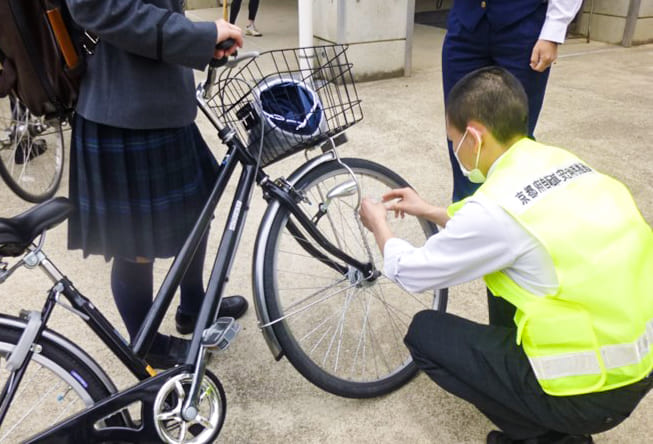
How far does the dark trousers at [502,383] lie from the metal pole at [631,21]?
22.6 ft

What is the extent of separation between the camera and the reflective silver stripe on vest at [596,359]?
4.67 ft

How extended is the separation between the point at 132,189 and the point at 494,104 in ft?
3.55

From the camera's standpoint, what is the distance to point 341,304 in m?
2.58

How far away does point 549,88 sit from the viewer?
5.56 m

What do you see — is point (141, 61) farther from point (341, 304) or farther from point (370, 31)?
point (370, 31)

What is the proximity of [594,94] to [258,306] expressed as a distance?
15.3ft

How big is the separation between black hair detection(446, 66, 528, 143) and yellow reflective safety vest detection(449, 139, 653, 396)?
3.4 inches

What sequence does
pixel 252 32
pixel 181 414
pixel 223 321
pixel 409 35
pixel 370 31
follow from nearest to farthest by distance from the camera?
pixel 181 414 < pixel 223 321 < pixel 370 31 < pixel 409 35 < pixel 252 32

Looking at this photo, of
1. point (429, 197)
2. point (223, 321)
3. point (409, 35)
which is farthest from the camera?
point (409, 35)

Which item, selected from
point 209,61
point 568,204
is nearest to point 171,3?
point 209,61

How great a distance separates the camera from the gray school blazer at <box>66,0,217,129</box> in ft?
4.68

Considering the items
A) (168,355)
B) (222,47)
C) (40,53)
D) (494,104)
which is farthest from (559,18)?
(168,355)

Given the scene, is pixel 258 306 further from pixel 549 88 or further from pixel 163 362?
pixel 549 88

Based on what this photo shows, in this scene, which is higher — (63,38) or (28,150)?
(63,38)
